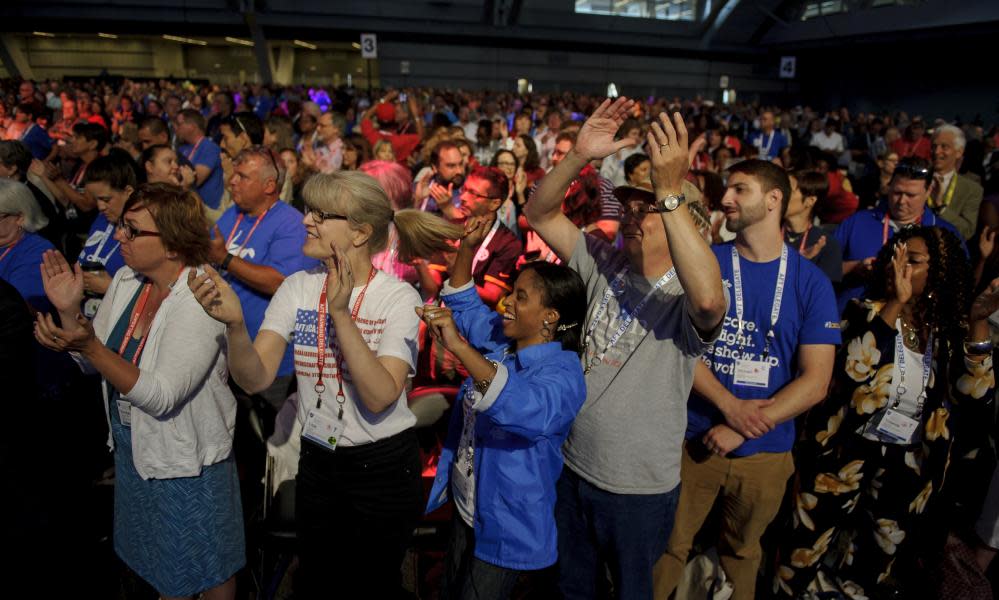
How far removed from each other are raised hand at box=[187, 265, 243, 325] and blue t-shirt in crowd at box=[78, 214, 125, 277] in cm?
243

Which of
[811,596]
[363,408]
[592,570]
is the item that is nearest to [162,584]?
[363,408]

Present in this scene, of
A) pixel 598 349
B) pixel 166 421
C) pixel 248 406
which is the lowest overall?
pixel 248 406

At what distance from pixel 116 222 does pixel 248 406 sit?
59.9 inches

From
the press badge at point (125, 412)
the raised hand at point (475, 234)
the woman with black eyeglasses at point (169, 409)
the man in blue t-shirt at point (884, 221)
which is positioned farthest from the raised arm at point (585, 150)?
the man in blue t-shirt at point (884, 221)

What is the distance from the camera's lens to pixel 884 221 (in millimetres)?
4148

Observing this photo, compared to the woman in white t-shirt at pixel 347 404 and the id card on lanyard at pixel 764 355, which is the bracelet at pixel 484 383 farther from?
the id card on lanyard at pixel 764 355

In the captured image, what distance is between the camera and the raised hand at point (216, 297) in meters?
1.88

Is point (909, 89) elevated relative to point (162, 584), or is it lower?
elevated

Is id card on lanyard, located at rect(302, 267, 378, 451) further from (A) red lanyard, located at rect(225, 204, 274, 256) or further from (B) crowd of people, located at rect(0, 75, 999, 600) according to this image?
(A) red lanyard, located at rect(225, 204, 274, 256)

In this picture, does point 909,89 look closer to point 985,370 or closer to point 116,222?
point 985,370

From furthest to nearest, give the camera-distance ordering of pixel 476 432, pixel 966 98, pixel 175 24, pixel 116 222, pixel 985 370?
1. pixel 175 24
2. pixel 966 98
3. pixel 116 222
4. pixel 985 370
5. pixel 476 432

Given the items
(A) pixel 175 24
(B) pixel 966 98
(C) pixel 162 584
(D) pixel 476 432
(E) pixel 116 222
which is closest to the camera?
(D) pixel 476 432

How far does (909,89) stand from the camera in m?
27.2

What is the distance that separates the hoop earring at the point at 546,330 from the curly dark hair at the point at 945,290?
1813 millimetres
